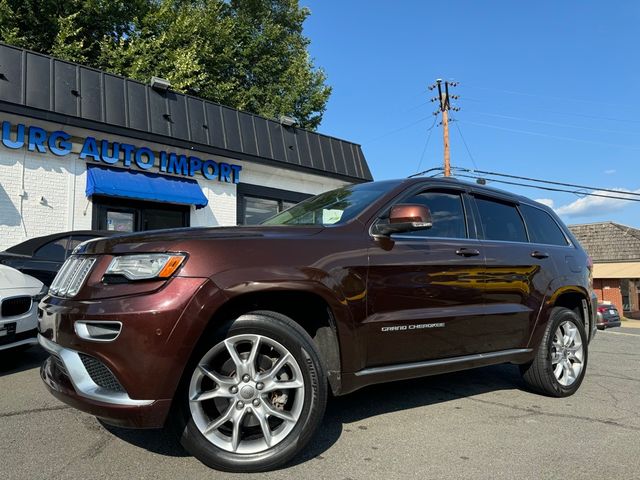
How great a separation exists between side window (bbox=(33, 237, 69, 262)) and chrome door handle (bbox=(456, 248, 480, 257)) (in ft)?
17.2

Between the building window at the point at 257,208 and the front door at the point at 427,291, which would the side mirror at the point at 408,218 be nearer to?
the front door at the point at 427,291

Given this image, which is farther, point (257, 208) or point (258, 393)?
point (257, 208)

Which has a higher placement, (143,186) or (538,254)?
(143,186)

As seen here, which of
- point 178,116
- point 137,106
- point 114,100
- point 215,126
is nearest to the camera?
point 114,100

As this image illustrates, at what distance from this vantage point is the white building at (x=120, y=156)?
9.16 meters

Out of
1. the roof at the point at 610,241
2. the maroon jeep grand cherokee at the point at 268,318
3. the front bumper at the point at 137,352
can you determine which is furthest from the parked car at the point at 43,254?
the roof at the point at 610,241

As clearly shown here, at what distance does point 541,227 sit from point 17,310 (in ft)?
17.3

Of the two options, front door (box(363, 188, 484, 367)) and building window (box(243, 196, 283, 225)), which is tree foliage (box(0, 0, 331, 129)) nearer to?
building window (box(243, 196, 283, 225))

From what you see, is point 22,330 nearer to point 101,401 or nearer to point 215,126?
point 101,401

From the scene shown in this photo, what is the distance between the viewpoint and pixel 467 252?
383 centimetres

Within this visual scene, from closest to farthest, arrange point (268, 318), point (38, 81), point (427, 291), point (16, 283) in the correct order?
point (268, 318)
point (427, 291)
point (16, 283)
point (38, 81)

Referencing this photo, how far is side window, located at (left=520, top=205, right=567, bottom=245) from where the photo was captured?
15.8 feet

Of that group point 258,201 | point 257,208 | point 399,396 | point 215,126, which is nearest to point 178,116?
point 215,126

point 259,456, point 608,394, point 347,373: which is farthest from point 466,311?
point 608,394
